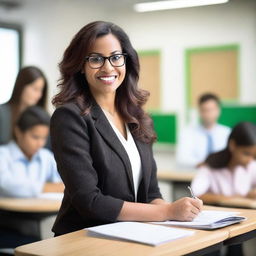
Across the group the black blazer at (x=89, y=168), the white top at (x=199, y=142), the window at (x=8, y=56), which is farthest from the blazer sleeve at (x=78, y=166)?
the window at (x=8, y=56)

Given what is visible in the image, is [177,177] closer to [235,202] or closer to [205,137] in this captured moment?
[205,137]

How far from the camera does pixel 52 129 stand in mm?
2086

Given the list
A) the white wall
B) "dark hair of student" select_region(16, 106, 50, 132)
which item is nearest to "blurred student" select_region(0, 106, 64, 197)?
"dark hair of student" select_region(16, 106, 50, 132)

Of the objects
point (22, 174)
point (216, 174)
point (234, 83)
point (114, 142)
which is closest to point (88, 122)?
point (114, 142)

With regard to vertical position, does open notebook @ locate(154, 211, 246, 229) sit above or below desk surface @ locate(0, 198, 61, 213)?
above

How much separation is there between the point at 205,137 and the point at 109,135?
548 cm

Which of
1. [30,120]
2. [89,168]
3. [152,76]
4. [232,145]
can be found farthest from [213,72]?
[89,168]

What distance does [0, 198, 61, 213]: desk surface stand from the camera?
13.2 ft

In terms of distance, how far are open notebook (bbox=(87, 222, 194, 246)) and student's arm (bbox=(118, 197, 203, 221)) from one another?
42mm

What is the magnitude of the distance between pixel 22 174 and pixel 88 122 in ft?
8.06

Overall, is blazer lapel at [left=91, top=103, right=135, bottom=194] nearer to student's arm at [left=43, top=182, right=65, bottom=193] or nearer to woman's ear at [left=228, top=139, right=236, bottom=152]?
student's arm at [left=43, top=182, right=65, bottom=193]

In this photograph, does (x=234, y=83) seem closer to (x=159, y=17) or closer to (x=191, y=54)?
(x=191, y=54)

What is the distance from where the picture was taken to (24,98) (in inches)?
205

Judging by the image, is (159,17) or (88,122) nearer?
(88,122)
